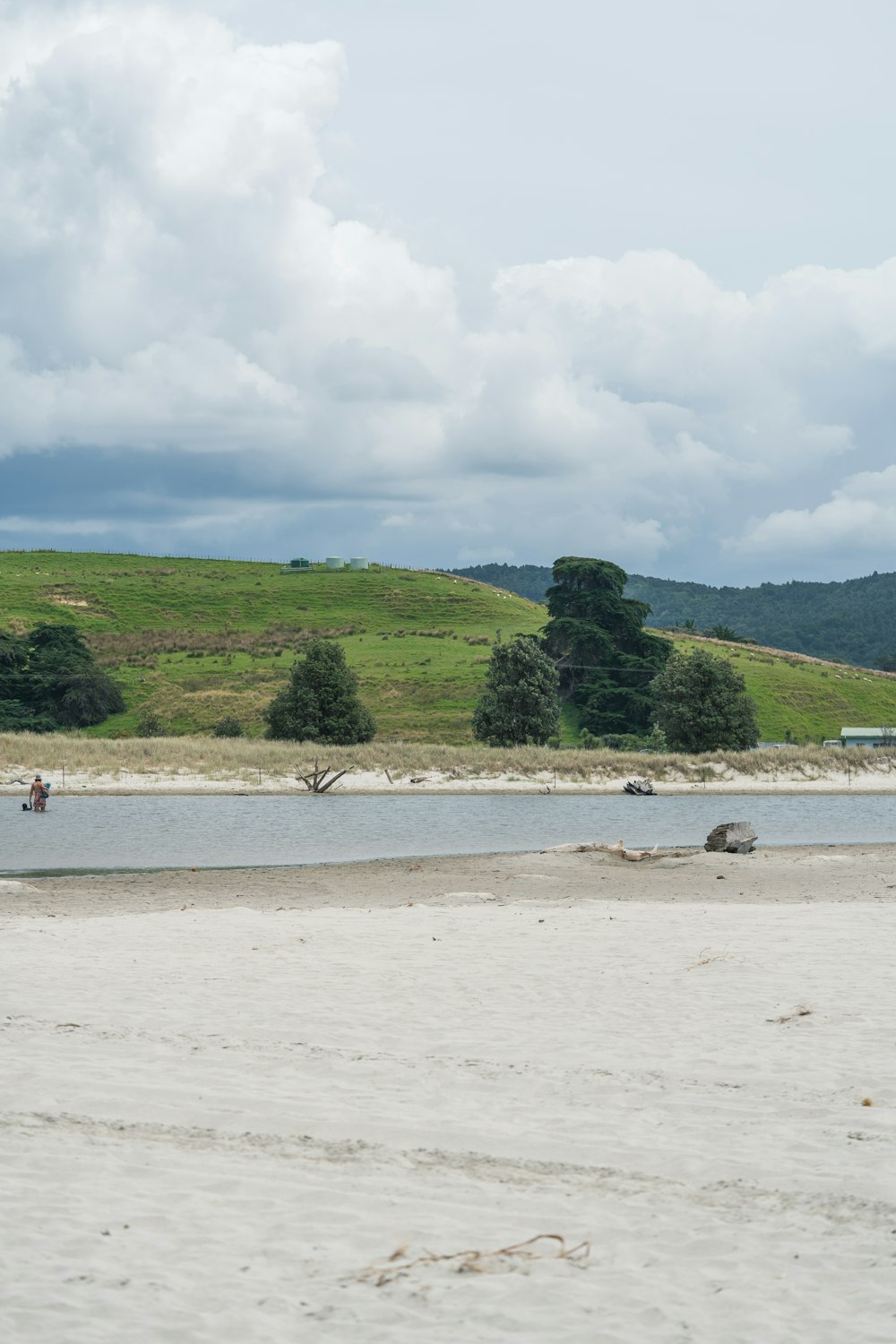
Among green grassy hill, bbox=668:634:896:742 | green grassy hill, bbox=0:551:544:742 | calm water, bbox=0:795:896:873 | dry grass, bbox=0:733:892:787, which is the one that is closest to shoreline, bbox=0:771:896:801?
dry grass, bbox=0:733:892:787

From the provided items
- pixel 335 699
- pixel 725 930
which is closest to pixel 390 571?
pixel 335 699

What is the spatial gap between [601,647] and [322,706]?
39186 mm

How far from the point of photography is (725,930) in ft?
51.5

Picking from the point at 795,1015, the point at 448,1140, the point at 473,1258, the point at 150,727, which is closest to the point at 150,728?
the point at 150,727

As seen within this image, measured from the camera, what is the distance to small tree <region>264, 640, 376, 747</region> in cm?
7481

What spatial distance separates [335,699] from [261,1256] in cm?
7011

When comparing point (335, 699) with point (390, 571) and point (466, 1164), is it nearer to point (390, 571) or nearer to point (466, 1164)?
point (466, 1164)

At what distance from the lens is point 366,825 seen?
40.7 meters

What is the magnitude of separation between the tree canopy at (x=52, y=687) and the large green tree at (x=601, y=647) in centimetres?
3915

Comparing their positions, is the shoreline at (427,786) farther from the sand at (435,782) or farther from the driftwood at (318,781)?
the driftwood at (318,781)

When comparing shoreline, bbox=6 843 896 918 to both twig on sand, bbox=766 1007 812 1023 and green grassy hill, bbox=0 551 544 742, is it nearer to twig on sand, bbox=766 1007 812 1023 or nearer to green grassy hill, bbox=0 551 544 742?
twig on sand, bbox=766 1007 812 1023

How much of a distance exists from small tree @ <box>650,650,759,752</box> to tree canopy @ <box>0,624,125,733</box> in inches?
1904

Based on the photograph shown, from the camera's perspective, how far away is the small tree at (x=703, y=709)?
7381 cm

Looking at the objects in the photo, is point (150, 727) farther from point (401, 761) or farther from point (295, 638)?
point (295, 638)
